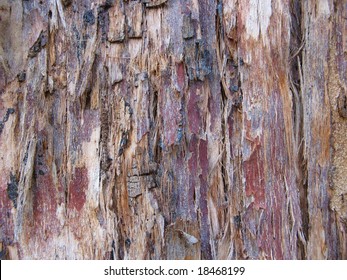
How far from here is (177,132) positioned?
1141 millimetres

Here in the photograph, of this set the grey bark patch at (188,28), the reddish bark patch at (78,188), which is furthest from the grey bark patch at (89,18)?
the reddish bark patch at (78,188)

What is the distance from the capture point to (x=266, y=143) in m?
1.11

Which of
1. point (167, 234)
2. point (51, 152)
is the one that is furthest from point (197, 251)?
point (51, 152)

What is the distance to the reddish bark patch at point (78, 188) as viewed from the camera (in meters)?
1.16

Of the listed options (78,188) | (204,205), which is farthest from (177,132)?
(78,188)

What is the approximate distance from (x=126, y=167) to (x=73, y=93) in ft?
0.82

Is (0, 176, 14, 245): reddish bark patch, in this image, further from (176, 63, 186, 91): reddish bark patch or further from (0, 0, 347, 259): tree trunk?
(176, 63, 186, 91): reddish bark patch

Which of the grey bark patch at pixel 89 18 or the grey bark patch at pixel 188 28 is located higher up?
the grey bark patch at pixel 89 18

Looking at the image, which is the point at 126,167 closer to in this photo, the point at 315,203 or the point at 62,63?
the point at 62,63

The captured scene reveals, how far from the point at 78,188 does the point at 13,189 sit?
184 millimetres

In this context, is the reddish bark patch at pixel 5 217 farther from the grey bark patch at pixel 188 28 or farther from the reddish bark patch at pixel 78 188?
the grey bark patch at pixel 188 28

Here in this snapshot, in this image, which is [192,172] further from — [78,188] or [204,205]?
[78,188]

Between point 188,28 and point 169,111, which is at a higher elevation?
point 188,28
